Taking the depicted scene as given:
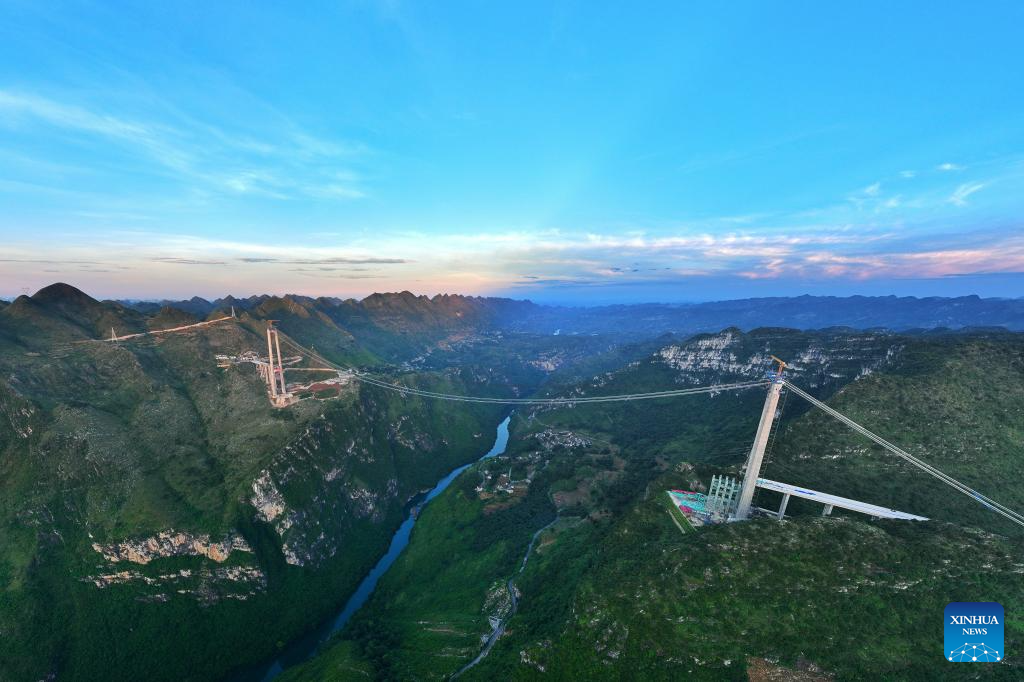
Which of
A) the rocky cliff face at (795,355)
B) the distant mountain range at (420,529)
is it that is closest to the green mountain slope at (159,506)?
the distant mountain range at (420,529)

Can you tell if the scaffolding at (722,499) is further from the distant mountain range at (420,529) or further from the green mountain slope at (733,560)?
the green mountain slope at (733,560)

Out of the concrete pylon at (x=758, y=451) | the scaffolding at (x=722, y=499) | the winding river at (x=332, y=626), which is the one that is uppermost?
the concrete pylon at (x=758, y=451)

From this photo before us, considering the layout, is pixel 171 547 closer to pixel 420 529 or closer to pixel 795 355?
pixel 420 529

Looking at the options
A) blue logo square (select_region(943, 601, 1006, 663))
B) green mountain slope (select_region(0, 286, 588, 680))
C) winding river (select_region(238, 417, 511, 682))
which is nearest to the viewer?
blue logo square (select_region(943, 601, 1006, 663))

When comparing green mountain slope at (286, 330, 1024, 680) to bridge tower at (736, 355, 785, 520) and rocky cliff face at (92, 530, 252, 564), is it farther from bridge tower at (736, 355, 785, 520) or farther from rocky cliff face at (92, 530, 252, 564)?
rocky cliff face at (92, 530, 252, 564)

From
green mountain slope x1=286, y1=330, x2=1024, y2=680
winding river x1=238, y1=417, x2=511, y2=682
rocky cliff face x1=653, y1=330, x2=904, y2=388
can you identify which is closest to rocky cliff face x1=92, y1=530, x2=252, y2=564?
winding river x1=238, y1=417, x2=511, y2=682

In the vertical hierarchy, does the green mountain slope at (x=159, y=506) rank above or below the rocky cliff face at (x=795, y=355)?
below

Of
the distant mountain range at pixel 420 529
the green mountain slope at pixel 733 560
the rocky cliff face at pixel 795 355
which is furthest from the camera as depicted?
the rocky cliff face at pixel 795 355
